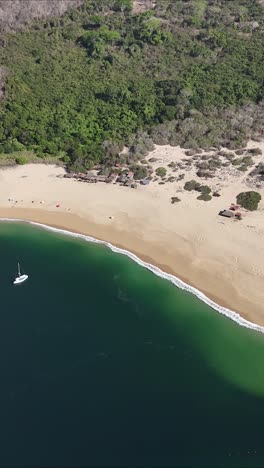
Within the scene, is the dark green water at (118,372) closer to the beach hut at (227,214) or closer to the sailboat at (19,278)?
the sailboat at (19,278)

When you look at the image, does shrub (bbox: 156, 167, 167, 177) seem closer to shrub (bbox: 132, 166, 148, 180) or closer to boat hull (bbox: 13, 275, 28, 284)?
shrub (bbox: 132, 166, 148, 180)

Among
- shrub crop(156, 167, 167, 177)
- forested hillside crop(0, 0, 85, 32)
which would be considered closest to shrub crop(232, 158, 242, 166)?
shrub crop(156, 167, 167, 177)

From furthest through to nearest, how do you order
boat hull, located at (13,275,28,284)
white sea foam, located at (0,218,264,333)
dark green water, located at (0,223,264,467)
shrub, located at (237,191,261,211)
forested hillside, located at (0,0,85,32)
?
forested hillside, located at (0,0,85,32)
shrub, located at (237,191,261,211)
boat hull, located at (13,275,28,284)
white sea foam, located at (0,218,264,333)
dark green water, located at (0,223,264,467)

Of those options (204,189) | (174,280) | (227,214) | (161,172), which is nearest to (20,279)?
(174,280)

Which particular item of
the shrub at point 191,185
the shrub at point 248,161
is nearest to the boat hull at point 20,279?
the shrub at point 191,185

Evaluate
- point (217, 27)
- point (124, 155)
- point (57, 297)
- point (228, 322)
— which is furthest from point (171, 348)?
point (217, 27)

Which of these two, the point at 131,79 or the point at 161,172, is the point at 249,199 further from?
the point at 131,79
